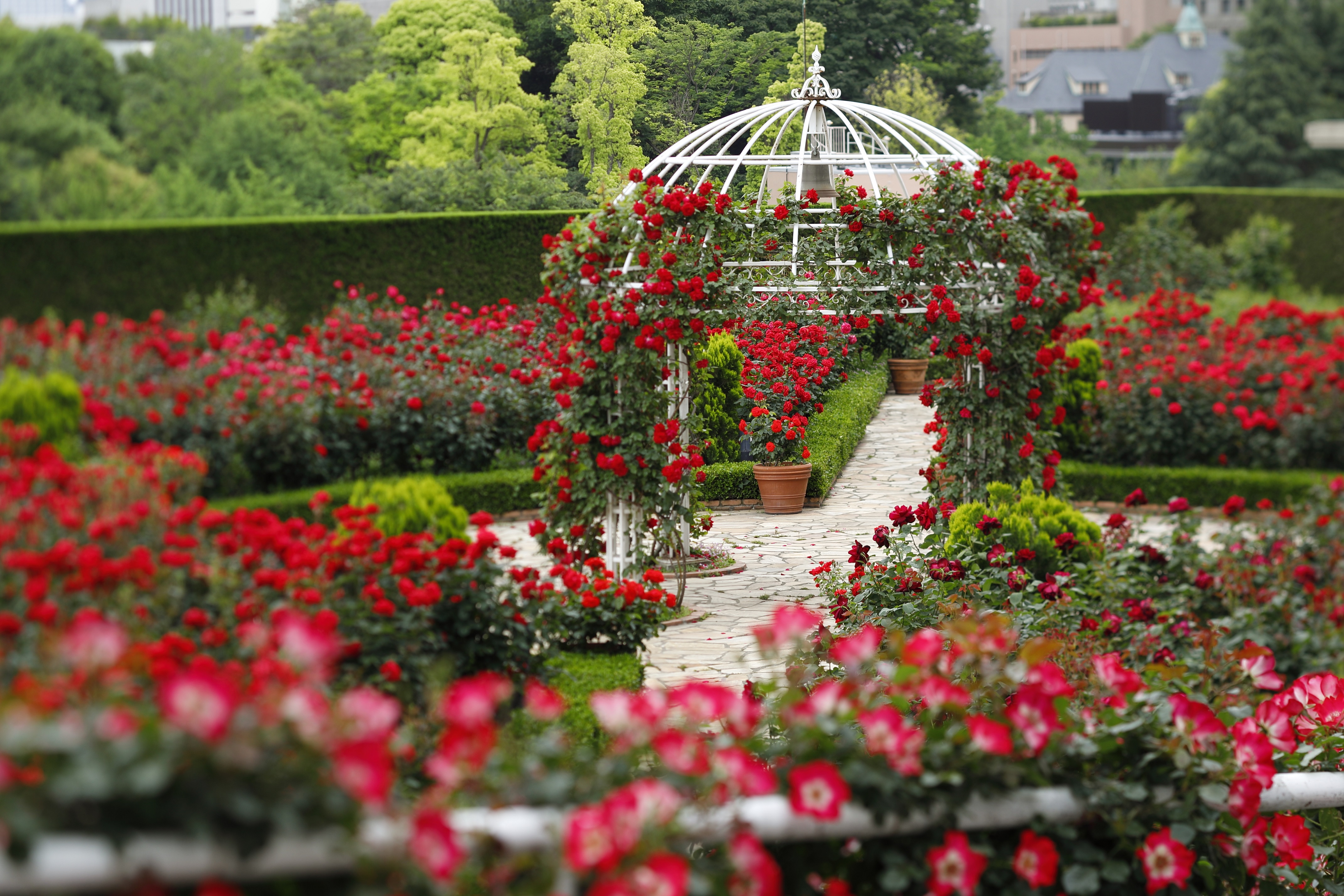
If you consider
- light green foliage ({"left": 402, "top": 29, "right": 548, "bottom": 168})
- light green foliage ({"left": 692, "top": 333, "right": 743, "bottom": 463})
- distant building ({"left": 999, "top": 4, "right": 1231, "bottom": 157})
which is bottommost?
light green foliage ({"left": 692, "top": 333, "right": 743, "bottom": 463})

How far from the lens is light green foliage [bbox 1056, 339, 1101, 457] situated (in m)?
8.42

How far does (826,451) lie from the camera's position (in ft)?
23.0

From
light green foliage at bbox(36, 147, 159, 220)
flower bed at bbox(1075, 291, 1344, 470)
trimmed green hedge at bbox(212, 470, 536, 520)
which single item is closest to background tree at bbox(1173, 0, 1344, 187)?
flower bed at bbox(1075, 291, 1344, 470)

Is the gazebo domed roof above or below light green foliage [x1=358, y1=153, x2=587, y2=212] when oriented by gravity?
above

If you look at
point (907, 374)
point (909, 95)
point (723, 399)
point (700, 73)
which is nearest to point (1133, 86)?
point (907, 374)

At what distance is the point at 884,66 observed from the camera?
521 cm

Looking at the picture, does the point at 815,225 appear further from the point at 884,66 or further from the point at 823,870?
the point at 823,870

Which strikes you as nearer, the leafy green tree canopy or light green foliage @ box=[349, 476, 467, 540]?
the leafy green tree canopy

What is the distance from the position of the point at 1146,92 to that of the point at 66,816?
30.6ft

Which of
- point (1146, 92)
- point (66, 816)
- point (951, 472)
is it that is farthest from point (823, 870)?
point (1146, 92)

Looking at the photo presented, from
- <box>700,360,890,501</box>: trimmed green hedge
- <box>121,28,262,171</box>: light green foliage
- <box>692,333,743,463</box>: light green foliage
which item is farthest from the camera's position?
<box>692,333,743,463</box>: light green foliage

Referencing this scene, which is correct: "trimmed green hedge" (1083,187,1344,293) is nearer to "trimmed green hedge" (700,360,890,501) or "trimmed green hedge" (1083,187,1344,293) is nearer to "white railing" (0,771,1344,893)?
"trimmed green hedge" (700,360,890,501)

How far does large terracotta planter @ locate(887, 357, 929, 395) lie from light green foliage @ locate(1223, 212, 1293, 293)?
140 inches

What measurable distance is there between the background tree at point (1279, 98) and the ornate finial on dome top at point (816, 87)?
2.38 meters
